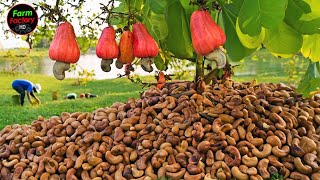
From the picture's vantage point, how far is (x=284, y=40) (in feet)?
7.82

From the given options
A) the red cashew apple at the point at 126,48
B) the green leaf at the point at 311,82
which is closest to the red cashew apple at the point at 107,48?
the red cashew apple at the point at 126,48

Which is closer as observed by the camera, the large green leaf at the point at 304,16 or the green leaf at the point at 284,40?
the large green leaf at the point at 304,16

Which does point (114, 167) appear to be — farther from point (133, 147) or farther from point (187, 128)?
point (187, 128)

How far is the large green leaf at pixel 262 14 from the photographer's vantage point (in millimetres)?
1848

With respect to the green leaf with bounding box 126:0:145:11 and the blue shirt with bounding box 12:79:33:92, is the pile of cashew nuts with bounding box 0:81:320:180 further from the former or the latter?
the blue shirt with bounding box 12:79:33:92

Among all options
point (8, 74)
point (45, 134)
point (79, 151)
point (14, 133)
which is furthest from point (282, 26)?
point (8, 74)

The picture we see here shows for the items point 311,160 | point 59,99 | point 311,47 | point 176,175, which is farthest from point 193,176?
point 59,99

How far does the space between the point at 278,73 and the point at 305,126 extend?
6.67 m

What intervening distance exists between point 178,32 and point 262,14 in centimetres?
71

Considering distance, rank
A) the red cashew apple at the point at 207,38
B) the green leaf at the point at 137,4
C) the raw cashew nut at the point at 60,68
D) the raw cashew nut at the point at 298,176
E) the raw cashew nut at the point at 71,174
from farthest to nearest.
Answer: the green leaf at the point at 137,4, the raw cashew nut at the point at 71,174, the raw cashew nut at the point at 298,176, the raw cashew nut at the point at 60,68, the red cashew apple at the point at 207,38

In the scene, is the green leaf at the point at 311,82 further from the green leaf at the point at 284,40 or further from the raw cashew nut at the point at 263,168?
the raw cashew nut at the point at 263,168

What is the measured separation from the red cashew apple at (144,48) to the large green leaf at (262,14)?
1.14 feet

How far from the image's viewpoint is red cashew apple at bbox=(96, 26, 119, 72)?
175cm

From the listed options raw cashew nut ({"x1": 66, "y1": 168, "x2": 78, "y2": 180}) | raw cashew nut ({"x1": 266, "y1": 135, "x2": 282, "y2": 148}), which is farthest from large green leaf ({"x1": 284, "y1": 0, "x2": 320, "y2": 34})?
raw cashew nut ({"x1": 66, "y1": 168, "x2": 78, "y2": 180})
